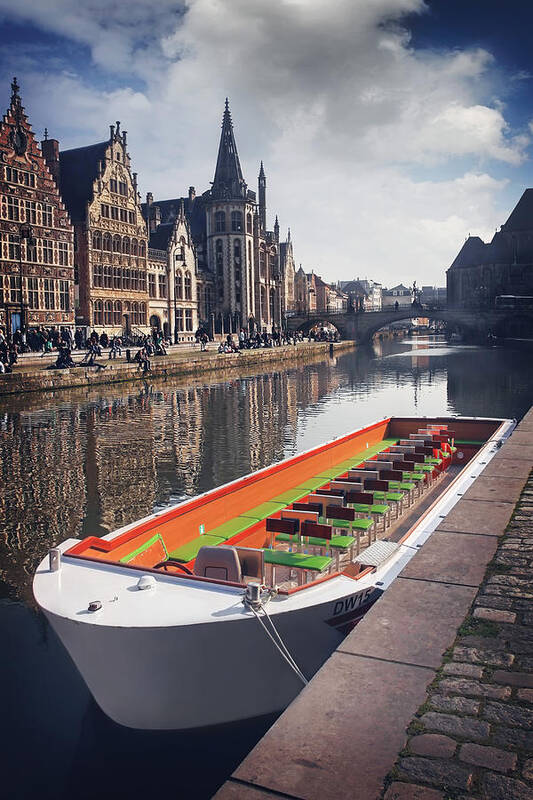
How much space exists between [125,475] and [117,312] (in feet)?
126

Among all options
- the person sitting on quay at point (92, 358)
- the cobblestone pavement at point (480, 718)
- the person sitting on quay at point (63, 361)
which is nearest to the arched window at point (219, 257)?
the person sitting on quay at point (92, 358)

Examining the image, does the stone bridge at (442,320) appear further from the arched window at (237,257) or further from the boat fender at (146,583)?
the boat fender at (146,583)

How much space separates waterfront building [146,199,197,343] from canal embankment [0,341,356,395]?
32.4 feet

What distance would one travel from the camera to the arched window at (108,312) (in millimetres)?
51266

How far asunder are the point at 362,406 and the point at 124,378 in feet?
43.9

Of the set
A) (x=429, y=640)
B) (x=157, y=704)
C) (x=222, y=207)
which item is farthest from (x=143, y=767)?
(x=222, y=207)

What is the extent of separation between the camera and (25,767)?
5793mm

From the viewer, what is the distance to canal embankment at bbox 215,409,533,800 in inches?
111

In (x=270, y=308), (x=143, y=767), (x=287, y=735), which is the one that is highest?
(x=270, y=308)

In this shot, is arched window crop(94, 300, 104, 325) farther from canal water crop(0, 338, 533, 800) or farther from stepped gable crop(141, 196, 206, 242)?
stepped gable crop(141, 196, 206, 242)

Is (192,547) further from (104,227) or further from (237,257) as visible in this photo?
(237,257)

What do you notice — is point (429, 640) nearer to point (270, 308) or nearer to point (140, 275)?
point (140, 275)

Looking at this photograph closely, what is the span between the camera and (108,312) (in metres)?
51.6

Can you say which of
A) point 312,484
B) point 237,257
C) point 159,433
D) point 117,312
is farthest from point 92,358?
point 237,257
